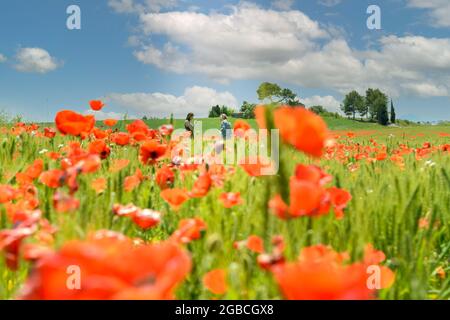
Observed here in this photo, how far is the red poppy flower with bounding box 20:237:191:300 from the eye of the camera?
513mm

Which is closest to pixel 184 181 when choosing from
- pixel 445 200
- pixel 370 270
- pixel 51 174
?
pixel 51 174

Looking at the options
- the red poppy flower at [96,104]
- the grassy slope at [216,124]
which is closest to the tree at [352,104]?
the grassy slope at [216,124]

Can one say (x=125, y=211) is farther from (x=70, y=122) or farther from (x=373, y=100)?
(x=373, y=100)

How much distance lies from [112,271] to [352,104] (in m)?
95.0

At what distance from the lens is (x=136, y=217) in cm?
131

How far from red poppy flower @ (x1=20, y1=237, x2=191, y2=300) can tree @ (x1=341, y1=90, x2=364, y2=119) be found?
3724 inches

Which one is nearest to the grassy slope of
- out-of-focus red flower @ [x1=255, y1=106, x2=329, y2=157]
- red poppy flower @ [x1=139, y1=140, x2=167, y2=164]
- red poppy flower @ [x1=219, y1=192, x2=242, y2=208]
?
red poppy flower @ [x1=139, y1=140, x2=167, y2=164]

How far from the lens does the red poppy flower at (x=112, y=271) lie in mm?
513

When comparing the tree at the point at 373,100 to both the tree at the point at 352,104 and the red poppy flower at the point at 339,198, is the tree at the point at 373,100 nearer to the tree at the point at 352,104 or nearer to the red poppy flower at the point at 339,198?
the tree at the point at 352,104

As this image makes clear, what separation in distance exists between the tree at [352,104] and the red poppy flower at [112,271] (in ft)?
310

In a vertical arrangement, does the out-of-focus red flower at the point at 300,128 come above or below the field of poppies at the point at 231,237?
above

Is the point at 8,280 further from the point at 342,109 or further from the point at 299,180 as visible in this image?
the point at 342,109
